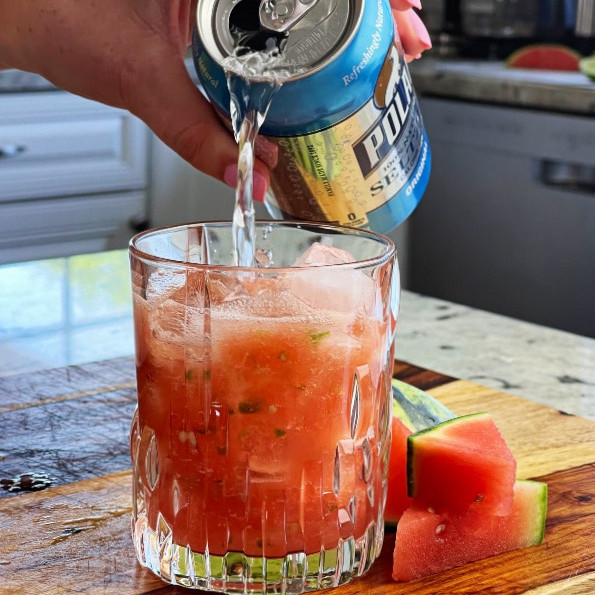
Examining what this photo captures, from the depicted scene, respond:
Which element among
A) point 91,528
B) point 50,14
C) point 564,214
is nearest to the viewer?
point 91,528

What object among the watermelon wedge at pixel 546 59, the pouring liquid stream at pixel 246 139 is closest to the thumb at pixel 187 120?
the pouring liquid stream at pixel 246 139

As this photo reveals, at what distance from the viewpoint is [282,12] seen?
0.78 meters

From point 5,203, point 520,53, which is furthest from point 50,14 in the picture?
point 520,53

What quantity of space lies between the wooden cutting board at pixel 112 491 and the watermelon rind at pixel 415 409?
89 millimetres

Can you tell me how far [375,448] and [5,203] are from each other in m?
2.04

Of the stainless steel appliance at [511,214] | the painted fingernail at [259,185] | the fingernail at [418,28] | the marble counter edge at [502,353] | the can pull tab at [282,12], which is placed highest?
the can pull tab at [282,12]

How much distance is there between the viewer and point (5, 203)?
Answer: 103 inches

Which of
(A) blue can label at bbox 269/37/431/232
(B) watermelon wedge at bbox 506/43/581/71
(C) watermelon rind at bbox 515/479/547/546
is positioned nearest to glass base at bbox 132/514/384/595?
(C) watermelon rind at bbox 515/479/547/546

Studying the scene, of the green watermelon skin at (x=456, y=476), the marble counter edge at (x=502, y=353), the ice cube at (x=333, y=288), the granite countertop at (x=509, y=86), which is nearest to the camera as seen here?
the ice cube at (x=333, y=288)

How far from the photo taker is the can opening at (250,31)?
0.79m

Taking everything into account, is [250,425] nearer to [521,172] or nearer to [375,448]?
[375,448]

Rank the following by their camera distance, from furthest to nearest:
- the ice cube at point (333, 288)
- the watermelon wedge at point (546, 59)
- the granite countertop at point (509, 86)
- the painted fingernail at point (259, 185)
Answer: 1. the watermelon wedge at point (546, 59)
2. the granite countertop at point (509, 86)
3. the painted fingernail at point (259, 185)
4. the ice cube at point (333, 288)

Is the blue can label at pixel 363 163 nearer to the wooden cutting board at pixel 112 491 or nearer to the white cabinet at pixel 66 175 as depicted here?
the wooden cutting board at pixel 112 491

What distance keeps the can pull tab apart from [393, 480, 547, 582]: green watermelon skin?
36 cm
